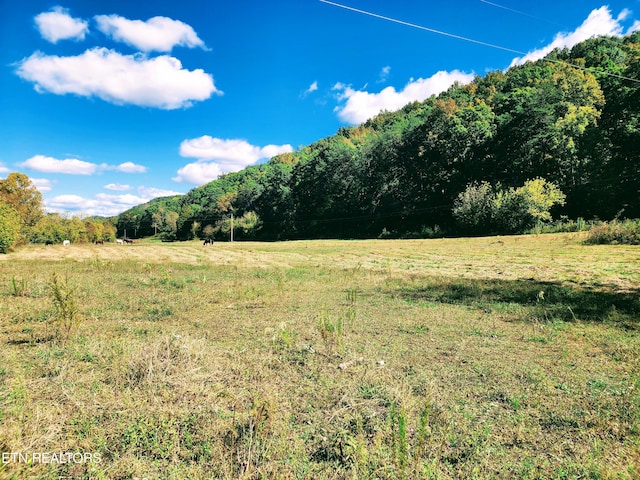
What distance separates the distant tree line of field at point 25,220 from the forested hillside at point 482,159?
42.9m

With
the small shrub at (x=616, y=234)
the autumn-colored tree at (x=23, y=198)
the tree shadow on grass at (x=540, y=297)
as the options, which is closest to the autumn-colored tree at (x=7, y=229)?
the autumn-colored tree at (x=23, y=198)

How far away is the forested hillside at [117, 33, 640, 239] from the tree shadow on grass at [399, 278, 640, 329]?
19.2m

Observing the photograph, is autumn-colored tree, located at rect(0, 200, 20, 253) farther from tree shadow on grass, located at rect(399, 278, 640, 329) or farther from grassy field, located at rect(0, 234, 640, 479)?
tree shadow on grass, located at rect(399, 278, 640, 329)

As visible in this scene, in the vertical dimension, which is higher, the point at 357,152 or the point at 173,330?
the point at 357,152

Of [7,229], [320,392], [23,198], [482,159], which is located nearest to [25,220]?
[23,198]

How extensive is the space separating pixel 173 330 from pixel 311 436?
4.92m

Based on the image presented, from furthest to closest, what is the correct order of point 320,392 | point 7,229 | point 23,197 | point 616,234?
1. point 23,197
2. point 7,229
3. point 616,234
4. point 320,392

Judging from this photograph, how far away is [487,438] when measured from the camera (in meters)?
3.51

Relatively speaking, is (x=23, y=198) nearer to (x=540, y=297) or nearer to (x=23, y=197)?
(x=23, y=197)

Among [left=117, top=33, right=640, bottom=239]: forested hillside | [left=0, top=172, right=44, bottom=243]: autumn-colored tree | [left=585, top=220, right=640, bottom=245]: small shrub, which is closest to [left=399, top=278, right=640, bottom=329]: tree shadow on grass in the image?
[left=585, top=220, right=640, bottom=245]: small shrub

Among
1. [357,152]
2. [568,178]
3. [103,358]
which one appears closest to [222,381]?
[103,358]

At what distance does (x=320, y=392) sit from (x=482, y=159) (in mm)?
59519

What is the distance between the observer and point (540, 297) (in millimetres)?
10203

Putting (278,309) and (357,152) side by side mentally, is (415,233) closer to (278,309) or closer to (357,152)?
(357,152)
